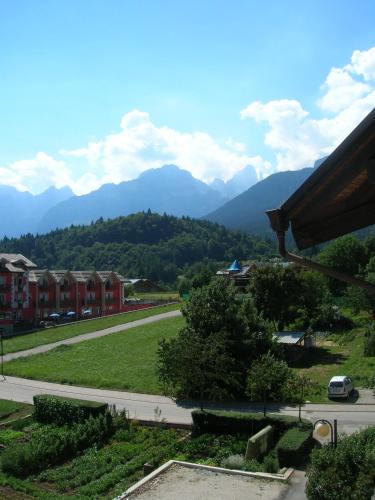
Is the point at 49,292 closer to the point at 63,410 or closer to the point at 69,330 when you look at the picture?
the point at 69,330

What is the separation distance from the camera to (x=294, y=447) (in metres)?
20.1

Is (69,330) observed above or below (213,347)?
below

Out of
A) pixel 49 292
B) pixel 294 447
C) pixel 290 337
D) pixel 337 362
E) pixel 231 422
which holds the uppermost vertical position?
pixel 49 292

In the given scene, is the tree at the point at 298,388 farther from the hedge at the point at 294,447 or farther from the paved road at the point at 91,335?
the paved road at the point at 91,335

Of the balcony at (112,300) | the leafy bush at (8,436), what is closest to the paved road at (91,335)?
the balcony at (112,300)

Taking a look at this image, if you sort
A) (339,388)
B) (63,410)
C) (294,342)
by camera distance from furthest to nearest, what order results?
(294,342) < (339,388) < (63,410)

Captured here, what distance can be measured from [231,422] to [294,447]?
5.17 meters

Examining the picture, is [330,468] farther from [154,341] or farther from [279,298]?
[154,341]

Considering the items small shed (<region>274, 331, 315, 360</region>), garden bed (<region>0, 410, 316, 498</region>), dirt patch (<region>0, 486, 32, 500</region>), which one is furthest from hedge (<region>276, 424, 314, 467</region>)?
small shed (<region>274, 331, 315, 360</region>)

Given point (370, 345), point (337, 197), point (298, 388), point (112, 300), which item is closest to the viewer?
point (337, 197)

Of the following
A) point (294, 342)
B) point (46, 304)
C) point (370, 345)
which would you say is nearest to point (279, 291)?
point (294, 342)

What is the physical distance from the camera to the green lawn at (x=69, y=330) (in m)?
54.5

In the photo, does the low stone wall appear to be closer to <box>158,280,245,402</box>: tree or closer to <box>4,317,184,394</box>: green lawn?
<box>158,280,245,402</box>: tree

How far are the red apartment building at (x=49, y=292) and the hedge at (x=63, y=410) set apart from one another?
1533 inches
